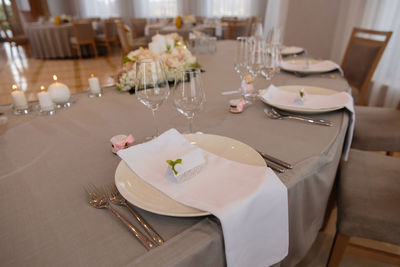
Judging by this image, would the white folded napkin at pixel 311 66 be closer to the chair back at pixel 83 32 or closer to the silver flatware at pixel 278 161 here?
the silver flatware at pixel 278 161

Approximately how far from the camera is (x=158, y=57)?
4.56 ft

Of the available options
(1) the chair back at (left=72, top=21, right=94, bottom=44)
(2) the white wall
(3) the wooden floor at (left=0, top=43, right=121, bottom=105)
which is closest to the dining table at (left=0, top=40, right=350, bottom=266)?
(2) the white wall

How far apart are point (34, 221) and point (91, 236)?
0.15m

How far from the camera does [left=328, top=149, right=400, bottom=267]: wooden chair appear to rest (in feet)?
3.27

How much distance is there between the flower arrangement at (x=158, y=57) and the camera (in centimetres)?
139

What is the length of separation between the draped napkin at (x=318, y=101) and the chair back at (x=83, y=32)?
6467mm

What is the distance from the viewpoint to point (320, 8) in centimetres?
386

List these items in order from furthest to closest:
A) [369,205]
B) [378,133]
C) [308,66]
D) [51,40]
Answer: [51,40], [308,66], [378,133], [369,205]

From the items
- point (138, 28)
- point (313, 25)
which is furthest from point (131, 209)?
point (138, 28)

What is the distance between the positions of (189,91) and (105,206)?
15.9 inches

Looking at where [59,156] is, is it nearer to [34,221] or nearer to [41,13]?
[34,221]

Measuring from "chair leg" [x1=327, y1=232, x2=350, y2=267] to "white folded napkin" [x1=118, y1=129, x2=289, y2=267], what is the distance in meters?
0.61

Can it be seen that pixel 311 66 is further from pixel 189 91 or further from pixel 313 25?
pixel 313 25

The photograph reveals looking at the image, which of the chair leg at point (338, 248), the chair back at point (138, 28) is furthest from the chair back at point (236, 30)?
the chair leg at point (338, 248)
